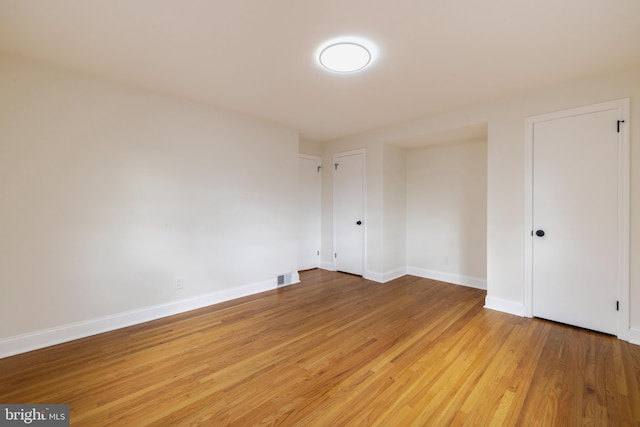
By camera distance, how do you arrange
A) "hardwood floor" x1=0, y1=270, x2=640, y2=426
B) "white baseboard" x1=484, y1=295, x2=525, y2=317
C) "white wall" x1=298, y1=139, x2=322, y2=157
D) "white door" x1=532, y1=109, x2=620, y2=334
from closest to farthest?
"hardwood floor" x1=0, y1=270, x2=640, y2=426 < "white door" x1=532, y1=109, x2=620, y2=334 < "white baseboard" x1=484, y1=295, x2=525, y2=317 < "white wall" x1=298, y1=139, x2=322, y2=157

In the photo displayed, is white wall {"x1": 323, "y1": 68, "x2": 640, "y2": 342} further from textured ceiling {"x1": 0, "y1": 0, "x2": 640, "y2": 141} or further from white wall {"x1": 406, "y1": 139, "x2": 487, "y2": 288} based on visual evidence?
white wall {"x1": 406, "y1": 139, "x2": 487, "y2": 288}

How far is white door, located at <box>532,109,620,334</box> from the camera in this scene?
2463 mm

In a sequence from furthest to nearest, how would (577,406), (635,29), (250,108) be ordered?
(250,108) → (635,29) → (577,406)

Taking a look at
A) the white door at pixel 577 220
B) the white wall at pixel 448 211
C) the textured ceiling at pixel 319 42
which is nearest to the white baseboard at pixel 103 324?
the textured ceiling at pixel 319 42

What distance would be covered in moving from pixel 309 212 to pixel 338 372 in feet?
10.9

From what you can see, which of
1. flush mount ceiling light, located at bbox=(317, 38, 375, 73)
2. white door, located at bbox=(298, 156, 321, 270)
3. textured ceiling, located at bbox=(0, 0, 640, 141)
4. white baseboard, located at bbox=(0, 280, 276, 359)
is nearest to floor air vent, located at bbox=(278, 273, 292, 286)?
white baseboard, located at bbox=(0, 280, 276, 359)

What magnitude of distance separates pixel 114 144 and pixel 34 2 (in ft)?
3.97

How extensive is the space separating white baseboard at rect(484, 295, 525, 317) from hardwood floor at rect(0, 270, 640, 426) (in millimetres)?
127

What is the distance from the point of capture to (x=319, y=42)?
2.00 metres

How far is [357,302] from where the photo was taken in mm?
3359

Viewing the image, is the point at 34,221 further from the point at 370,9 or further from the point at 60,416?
the point at 370,9

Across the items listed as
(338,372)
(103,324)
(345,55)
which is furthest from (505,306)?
(103,324)

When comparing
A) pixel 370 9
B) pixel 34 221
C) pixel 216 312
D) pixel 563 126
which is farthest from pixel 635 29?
pixel 34 221

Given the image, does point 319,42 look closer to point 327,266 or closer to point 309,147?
point 309,147
